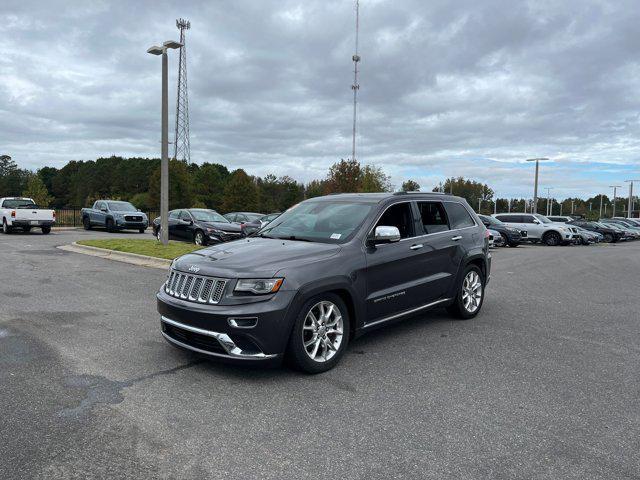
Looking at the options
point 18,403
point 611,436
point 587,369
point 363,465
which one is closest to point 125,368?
point 18,403

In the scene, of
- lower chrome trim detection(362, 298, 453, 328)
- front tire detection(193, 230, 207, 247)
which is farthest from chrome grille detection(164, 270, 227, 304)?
front tire detection(193, 230, 207, 247)

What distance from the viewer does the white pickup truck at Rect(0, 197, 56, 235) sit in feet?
71.3

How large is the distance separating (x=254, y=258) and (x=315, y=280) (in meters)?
0.60

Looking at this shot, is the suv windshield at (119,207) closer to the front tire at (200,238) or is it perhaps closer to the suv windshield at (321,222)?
the front tire at (200,238)

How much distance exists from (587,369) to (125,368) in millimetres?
4401

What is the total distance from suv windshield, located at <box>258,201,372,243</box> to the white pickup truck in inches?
776

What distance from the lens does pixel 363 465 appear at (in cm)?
311

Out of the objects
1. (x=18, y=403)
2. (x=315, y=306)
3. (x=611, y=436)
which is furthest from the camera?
(x=315, y=306)

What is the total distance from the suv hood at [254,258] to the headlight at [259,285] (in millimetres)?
41

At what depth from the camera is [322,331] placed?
475 centimetres

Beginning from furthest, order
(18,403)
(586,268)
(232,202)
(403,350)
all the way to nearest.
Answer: (232,202) → (586,268) → (403,350) → (18,403)

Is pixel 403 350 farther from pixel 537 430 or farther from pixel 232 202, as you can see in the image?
pixel 232 202

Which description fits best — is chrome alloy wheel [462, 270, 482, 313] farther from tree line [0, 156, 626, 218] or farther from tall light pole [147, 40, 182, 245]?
tree line [0, 156, 626, 218]

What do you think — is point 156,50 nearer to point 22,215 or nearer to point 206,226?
point 206,226
